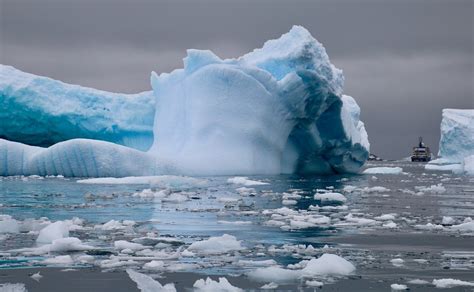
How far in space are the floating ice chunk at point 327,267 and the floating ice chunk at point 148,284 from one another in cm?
127

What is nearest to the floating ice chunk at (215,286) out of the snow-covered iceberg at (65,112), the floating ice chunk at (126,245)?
the floating ice chunk at (126,245)

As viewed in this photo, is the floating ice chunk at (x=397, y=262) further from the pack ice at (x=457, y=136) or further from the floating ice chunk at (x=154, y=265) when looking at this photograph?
the pack ice at (x=457, y=136)

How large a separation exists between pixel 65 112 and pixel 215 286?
72.1 feet

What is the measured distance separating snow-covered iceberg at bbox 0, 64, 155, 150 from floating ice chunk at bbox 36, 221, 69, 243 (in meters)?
18.6

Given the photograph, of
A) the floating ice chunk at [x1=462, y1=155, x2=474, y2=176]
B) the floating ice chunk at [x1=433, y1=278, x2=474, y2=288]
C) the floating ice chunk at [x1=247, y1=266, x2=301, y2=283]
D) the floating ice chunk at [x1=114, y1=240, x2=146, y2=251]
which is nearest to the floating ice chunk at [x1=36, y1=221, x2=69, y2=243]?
the floating ice chunk at [x1=114, y1=240, x2=146, y2=251]

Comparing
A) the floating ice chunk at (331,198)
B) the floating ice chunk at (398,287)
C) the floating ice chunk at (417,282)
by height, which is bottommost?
the floating ice chunk at (398,287)

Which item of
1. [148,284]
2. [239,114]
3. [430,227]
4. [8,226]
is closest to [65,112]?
[239,114]

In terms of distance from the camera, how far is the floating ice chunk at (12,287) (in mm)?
5098

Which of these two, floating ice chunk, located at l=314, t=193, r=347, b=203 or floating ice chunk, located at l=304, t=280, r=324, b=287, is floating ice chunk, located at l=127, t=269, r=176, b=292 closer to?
floating ice chunk, located at l=304, t=280, r=324, b=287

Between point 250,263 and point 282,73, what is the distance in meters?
20.3

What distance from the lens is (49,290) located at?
16.9 ft

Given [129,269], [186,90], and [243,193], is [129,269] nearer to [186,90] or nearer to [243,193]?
[243,193]

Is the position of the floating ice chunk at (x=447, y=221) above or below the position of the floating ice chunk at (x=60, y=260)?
above

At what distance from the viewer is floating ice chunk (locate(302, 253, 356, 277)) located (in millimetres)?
5879
